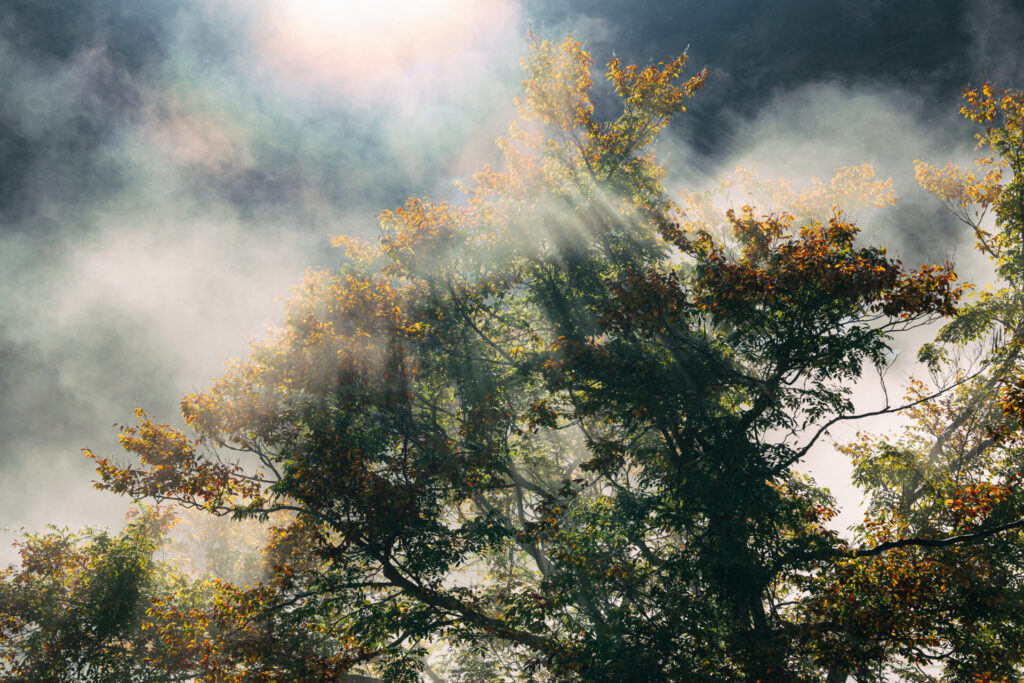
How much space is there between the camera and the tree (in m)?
8.39

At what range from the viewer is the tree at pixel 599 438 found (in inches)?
330

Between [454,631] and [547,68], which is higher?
[547,68]

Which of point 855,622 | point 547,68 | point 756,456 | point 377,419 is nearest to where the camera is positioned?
point 855,622

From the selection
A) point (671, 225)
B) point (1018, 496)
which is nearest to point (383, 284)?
point (671, 225)

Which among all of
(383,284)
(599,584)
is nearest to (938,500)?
(599,584)

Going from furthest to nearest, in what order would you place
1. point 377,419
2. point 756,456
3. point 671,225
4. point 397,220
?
point 397,220, point 377,419, point 671,225, point 756,456

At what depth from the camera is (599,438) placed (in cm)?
1131

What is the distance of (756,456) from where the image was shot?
9078 mm

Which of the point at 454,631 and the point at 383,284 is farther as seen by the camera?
the point at 383,284

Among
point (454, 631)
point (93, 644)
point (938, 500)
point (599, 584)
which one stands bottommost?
point (93, 644)

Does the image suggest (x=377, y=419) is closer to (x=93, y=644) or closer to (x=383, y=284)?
(x=383, y=284)

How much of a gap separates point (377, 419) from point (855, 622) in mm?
9821

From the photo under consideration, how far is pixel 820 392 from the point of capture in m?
9.29

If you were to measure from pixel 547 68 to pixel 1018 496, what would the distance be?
1413cm
